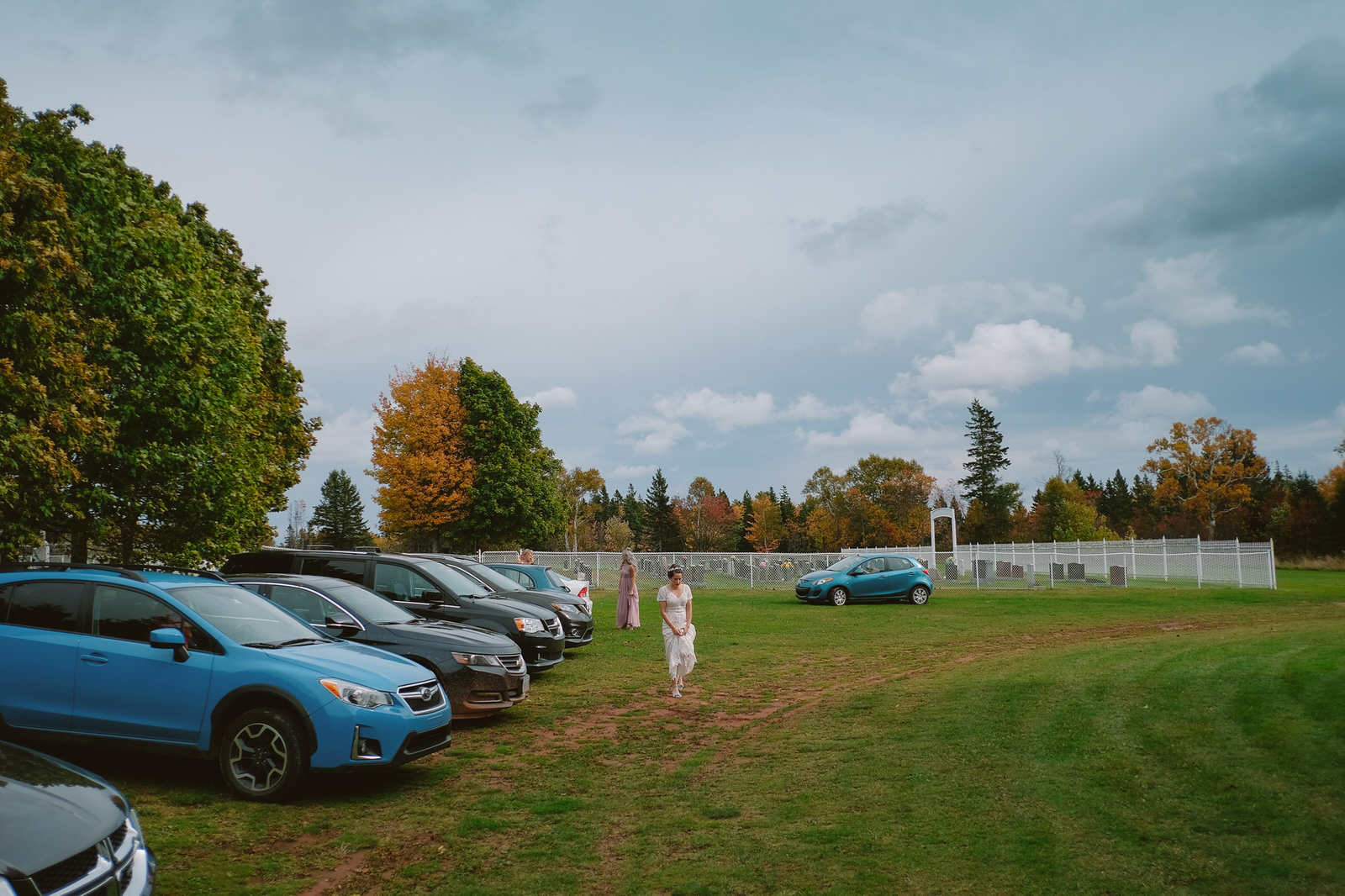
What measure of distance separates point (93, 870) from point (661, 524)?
10150 cm

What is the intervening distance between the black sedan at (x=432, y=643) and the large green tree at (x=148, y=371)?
6.03 meters

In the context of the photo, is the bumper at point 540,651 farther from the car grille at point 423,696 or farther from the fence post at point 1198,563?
the fence post at point 1198,563

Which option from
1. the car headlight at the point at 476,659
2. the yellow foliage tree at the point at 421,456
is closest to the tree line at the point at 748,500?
the yellow foliage tree at the point at 421,456

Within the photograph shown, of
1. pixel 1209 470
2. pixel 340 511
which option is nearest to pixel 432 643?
pixel 1209 470

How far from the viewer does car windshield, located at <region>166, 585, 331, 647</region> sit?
24.0 feet

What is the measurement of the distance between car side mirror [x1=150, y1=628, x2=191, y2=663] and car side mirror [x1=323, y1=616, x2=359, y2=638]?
2.19 metres

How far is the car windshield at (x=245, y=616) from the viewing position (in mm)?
7312

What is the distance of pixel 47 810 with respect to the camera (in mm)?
3879

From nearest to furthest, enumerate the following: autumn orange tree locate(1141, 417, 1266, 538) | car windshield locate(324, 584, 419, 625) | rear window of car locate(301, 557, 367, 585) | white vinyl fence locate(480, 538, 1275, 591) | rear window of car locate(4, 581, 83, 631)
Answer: rear window of car locate(4, 581, 83, 631) → car windshield locate(324, 584, 419, 625) → rear window of car locate(301, 557, 367, 585) → white vinyl fence locate(480, 538, 1275, 591) → autumn orange tree locate(1141, 417, 1266, 538)

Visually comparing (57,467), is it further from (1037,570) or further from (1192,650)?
(1037,570)

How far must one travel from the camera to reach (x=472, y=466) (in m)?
45.9

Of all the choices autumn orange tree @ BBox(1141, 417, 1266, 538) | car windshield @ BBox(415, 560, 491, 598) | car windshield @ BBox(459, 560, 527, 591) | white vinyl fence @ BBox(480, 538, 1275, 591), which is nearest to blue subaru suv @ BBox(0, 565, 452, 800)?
car windshield @ BBox(415, 560, 491, 598)

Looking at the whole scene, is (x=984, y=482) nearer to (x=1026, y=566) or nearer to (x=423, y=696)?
(x=1026, y=566)

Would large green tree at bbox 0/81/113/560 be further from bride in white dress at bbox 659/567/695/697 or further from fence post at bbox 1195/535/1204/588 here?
fence post at bbox 1195/535/1204/588
